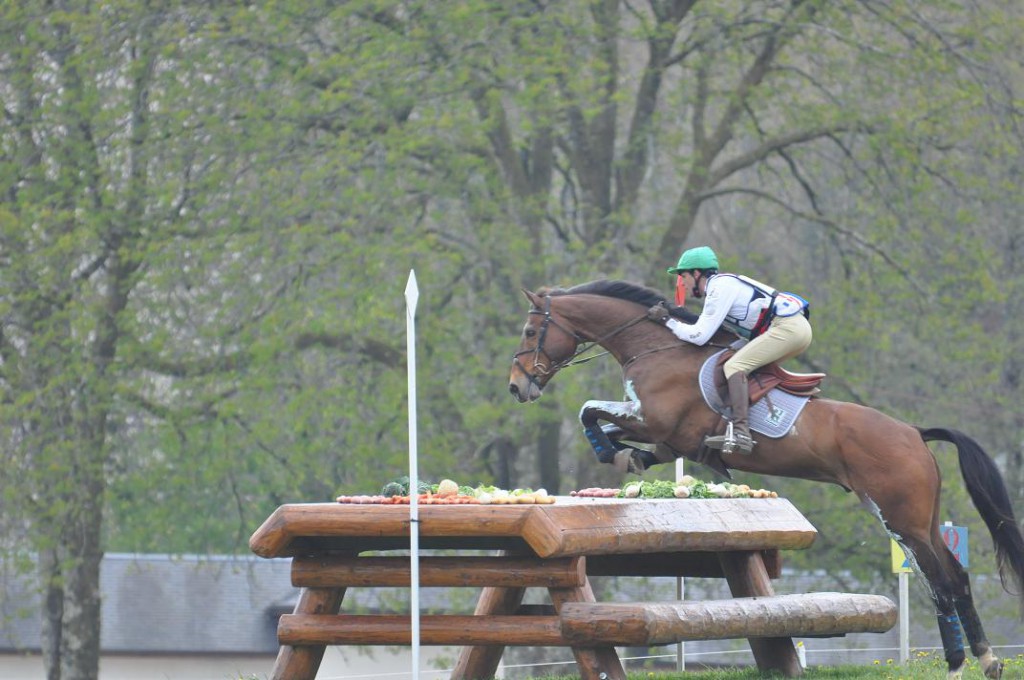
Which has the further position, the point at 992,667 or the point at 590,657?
the point at 992,667

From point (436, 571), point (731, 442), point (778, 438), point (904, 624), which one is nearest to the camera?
point (436, 571)

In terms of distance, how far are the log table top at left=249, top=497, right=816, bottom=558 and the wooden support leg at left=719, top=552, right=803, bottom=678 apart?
27.6 inches

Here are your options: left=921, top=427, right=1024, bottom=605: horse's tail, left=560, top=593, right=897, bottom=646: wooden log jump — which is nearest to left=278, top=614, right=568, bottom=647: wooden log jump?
left=560, top=593, right=897, bottom=646: wooden log jump

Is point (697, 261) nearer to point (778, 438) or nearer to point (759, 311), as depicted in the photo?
point (759, 311)

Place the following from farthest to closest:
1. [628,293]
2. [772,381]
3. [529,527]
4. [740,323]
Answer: [628,293], [740,323], [772,381], [529,527]

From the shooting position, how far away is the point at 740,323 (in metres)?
9.17

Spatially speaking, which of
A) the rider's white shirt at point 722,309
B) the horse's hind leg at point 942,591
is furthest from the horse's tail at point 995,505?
the rider's white shirt at point 722,309

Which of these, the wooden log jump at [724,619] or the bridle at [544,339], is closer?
the wooden log jump at [724,619]

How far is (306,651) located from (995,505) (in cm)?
427

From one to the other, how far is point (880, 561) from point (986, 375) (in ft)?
10.5

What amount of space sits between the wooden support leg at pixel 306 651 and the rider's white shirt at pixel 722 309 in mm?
2514

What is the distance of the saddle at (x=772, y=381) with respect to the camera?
902 cm

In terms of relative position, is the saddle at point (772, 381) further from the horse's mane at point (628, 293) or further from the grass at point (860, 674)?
the grass at point (860, 674)

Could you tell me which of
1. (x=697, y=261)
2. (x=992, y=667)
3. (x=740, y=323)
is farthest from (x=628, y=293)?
(x=992, y=667)
